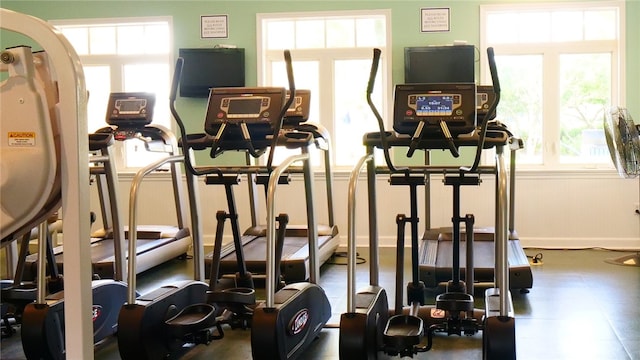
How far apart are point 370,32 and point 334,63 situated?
54 centimetres

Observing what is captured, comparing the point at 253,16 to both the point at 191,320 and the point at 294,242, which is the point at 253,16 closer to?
the point at 294,242

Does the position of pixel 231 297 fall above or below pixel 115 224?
below

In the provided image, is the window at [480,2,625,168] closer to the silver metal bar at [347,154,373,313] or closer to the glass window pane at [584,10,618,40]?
the glass window pane at [584,10,618,40]

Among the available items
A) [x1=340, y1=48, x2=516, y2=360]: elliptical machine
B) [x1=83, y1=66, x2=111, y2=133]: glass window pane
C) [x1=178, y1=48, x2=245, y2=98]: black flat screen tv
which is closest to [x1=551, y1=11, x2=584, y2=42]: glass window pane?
[x1=178, y1=48, x2=245, y2=98]: black flat screen tv

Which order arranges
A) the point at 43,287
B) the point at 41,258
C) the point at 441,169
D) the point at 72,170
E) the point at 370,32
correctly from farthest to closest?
1. the point at 370,32
2. the point at 441,169
3. the point at 43,287
4. the point at 41,258
5. the point at 72,170

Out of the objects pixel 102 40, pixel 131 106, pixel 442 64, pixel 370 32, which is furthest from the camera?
pixel 102 40

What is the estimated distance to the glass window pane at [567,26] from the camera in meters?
6.36

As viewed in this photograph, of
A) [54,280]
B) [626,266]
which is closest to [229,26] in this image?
[54,280]

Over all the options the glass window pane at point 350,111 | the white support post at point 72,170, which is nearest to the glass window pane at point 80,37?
the glass window pane at point 350,111

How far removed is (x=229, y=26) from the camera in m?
6.78

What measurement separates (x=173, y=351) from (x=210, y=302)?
316 millimetres

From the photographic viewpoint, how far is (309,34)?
6.78 metres

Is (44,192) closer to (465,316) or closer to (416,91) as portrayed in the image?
(416,91)

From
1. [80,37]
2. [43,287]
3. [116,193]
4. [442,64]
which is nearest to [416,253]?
[43,287]
